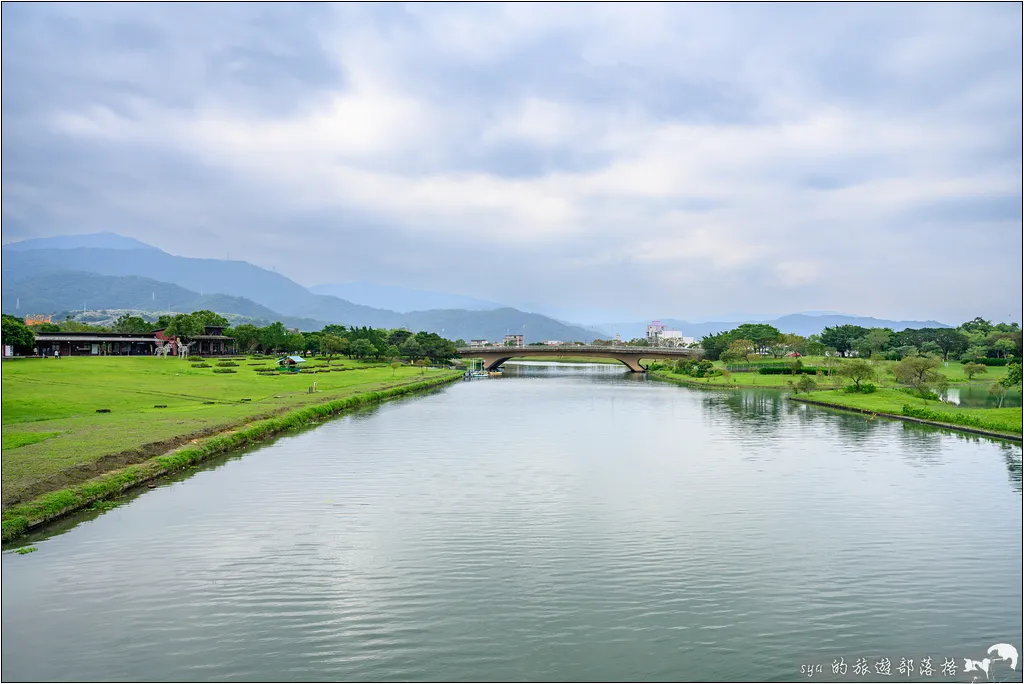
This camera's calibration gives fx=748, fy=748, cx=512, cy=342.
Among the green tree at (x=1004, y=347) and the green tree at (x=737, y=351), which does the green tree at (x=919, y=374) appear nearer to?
the green tree at (x=737, y=351)

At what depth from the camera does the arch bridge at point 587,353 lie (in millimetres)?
107750

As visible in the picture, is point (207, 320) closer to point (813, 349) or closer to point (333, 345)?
point (333, 345)

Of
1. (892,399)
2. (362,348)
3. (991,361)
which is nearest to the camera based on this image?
(892,399)

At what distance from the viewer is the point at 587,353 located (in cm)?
10906

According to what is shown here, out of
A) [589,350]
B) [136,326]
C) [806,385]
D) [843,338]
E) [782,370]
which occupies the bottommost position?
[806,385]

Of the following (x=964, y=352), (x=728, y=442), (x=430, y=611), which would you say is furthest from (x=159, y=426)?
(x=964, y=352)

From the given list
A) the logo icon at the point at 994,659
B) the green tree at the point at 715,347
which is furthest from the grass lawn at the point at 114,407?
the green tree at the point at 715,347

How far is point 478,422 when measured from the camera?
40.3 m

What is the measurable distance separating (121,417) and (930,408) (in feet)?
139

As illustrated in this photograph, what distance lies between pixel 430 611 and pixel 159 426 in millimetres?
20448

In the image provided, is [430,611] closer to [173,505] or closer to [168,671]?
[168,671]

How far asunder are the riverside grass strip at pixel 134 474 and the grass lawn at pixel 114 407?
0.53 metres

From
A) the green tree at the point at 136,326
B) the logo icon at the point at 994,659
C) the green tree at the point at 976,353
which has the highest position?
the green tree at the point at 136,326

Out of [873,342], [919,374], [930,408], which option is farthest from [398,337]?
[930,408]
